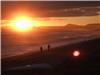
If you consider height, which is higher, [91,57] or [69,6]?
[69,6]

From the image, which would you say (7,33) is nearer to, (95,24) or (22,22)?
(22,22)

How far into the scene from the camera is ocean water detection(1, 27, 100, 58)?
6.25 metres

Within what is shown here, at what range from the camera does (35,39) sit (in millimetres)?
6277

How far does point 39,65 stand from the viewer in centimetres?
628

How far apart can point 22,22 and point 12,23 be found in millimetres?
83

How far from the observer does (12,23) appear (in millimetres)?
6238

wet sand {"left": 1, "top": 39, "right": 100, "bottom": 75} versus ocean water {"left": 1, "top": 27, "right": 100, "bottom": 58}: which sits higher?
ocean water {"left": 1, "top": 27, "right": 100, "bottom": 58}

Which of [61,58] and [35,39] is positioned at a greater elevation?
[35,39]

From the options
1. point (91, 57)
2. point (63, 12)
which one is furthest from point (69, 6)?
point (91, 57)

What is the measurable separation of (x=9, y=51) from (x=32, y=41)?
0.68 feet

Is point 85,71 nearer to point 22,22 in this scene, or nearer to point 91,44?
point 91,44

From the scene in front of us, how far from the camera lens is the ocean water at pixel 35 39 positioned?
6.25m

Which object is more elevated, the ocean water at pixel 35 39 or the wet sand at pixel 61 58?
the ocean water at pixel 35 39

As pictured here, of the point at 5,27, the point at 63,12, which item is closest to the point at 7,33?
the point at 5,27
